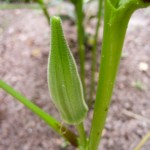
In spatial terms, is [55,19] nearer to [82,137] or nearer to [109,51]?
[109,51]

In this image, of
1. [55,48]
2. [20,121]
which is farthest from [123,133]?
[55,48]

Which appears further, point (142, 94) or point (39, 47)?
point (39, 47)

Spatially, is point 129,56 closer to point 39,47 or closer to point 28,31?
point 39,47

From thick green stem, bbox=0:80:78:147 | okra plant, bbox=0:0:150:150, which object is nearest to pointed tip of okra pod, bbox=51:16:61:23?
okra plant, bbox=0:0:150:150

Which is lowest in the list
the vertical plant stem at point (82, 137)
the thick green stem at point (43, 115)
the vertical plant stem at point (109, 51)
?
the vertical plant stem at point (82, 137)

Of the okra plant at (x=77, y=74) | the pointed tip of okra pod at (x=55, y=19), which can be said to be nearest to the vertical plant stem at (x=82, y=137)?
the okra plant at (x=77, y=74)

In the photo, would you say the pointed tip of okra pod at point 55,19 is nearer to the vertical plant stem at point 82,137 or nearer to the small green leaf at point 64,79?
the small green leaf at point 64,79

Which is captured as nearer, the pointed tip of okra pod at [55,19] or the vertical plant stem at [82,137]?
the pointed tip of okra pod at [55,19]

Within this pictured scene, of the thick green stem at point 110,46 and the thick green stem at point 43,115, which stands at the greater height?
the thick green stem at point 110,46
